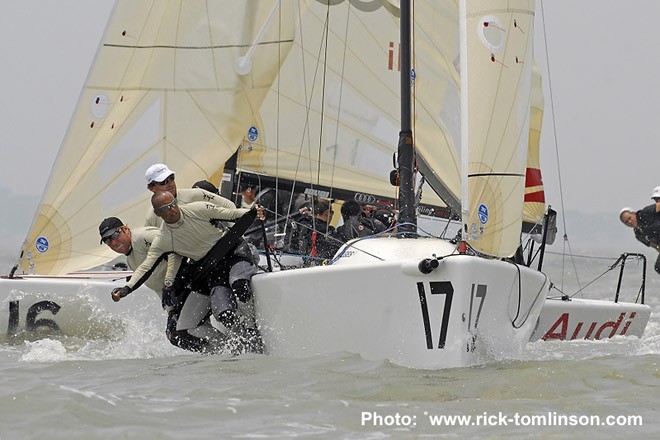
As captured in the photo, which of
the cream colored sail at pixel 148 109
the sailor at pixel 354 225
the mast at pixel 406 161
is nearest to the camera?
the mast at pixel 406 161

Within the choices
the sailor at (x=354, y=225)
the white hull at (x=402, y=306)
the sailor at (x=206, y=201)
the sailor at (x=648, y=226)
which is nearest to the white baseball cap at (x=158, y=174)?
the sailor at (x=206, y=201)

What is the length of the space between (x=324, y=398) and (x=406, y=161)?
2.11 metres

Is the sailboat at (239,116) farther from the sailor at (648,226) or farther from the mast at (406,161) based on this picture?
the mast at (406,161)

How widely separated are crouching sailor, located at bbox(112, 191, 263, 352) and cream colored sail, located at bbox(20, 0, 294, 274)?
302 centimetres

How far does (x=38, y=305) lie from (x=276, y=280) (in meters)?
3.29

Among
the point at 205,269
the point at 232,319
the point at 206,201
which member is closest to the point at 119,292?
the point at 205,269

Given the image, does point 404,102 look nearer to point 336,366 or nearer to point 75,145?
point 336,366

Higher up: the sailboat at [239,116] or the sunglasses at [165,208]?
the sailboat at [239,116]

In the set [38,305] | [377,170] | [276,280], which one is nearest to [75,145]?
[38,305]

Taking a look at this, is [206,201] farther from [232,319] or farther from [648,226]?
[648,226]

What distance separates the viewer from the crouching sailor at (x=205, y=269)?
717 centimetres

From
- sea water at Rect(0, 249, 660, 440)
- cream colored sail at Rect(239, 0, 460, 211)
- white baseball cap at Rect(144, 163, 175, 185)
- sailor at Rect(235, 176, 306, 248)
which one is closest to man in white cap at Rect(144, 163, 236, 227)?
white baseball cap at Rect(144, 163, 175, 185)

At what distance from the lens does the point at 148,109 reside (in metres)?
10.7

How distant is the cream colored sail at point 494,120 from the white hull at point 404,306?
0.24 metres
